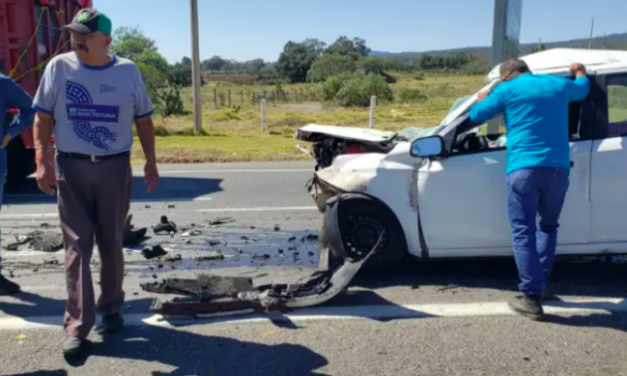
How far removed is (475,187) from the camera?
5066mm

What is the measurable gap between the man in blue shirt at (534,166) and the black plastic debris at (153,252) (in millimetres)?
3438

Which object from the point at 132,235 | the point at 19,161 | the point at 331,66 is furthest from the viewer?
the point at 331,66

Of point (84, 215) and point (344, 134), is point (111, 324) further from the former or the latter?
point (344, 134)

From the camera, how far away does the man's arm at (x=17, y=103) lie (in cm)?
471

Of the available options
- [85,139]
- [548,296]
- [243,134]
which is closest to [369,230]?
[548,296]

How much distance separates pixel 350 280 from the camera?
4.99 metres

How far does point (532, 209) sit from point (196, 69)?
16310 mm

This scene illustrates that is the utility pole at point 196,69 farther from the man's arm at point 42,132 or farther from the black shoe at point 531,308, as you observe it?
the black shoe at point 531,308

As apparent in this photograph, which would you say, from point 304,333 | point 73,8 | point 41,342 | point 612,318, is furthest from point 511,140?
point 73,8

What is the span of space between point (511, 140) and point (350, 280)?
1.61m

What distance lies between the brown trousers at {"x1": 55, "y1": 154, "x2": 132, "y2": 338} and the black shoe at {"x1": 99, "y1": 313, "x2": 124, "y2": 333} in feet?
0.98

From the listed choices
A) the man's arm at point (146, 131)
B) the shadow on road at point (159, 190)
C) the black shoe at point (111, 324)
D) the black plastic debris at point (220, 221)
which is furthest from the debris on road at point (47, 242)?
the man's arm at point (146, 131)

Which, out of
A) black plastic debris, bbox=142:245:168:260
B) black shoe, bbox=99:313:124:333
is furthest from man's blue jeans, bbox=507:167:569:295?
black plastic debris, bbox=142:245:168:260

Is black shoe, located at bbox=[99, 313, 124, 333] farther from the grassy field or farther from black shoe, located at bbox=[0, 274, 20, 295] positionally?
the grassy field
